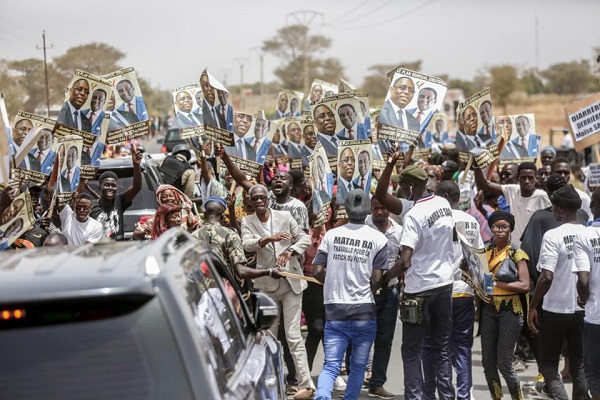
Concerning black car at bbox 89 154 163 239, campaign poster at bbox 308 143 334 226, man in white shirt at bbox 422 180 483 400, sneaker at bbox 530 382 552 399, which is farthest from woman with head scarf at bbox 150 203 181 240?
sneaker at bbox 530 382 552 399

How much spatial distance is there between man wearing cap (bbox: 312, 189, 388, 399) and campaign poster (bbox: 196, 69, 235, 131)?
3.41 meters

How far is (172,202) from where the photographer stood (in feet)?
28.0

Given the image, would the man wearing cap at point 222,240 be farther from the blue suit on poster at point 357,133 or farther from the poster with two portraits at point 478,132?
the blue suit on poster at point 357,133

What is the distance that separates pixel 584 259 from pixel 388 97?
3.62m

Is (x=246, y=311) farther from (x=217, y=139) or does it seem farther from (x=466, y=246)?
(x=217, y=139)

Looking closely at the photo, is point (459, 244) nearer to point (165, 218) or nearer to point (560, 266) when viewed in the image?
point (560, 266)

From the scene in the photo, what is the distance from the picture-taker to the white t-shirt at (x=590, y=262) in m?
7.43

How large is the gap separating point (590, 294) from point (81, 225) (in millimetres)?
4804

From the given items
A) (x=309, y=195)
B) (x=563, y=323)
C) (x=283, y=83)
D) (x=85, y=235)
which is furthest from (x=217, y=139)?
(x=283, y=83)

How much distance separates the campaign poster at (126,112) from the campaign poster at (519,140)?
4.82 metres

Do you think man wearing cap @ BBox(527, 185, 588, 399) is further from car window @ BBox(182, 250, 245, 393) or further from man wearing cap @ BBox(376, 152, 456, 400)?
car window @ BBox(182, 250, 245, 393)

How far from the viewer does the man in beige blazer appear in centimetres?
911

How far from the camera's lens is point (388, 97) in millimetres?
10562

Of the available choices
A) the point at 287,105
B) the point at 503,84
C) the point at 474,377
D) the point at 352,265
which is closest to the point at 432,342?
the point at 352,265
